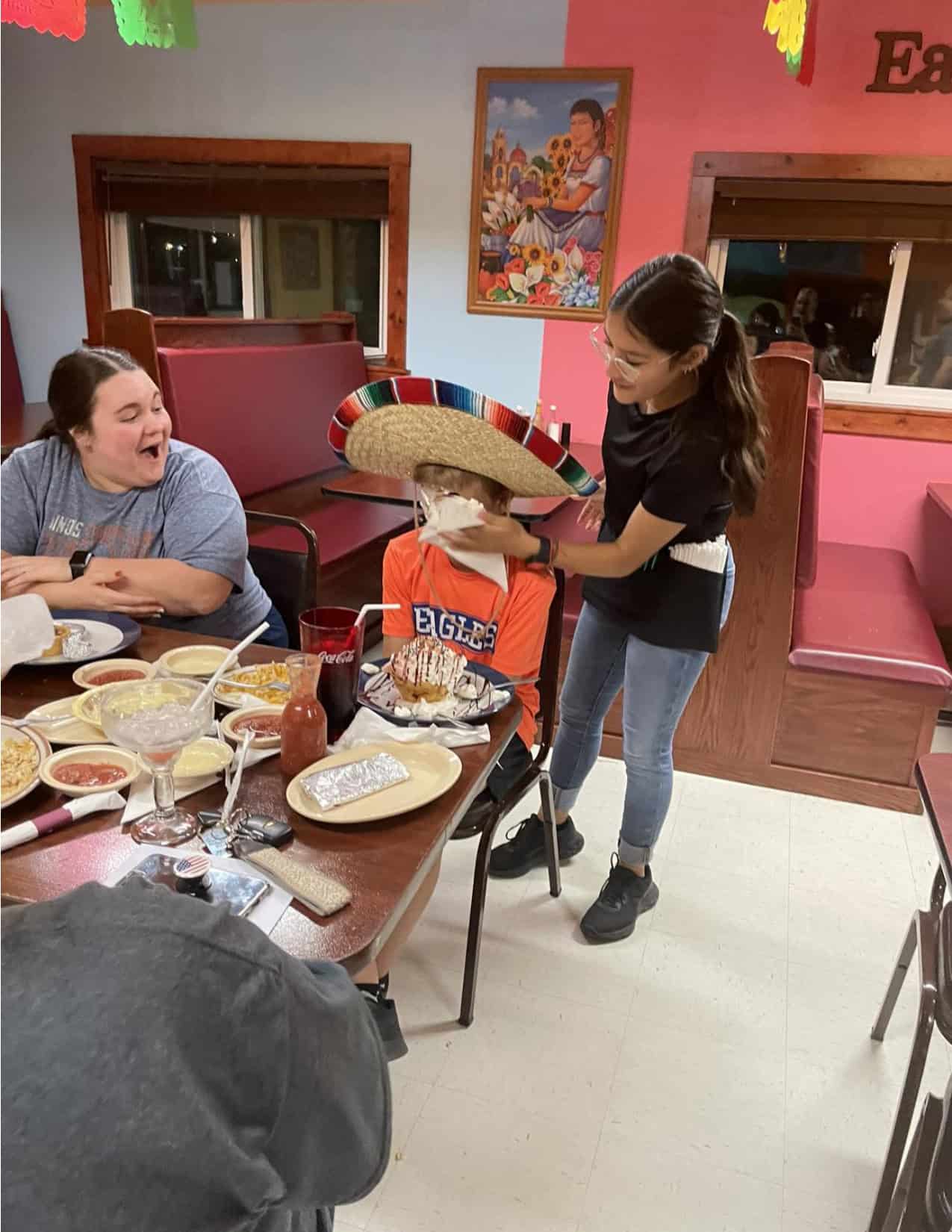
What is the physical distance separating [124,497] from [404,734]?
98cm

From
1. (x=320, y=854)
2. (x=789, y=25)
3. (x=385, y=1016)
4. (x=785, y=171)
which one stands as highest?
(x=789, y=25)

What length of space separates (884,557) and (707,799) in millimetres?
1593

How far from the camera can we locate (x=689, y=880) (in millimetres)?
2264

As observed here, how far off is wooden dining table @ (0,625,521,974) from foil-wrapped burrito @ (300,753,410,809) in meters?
0.03

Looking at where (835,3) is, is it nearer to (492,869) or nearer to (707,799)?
(707,799)

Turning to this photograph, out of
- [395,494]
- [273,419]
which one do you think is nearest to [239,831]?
[395,494]

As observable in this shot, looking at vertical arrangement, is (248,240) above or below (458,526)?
above

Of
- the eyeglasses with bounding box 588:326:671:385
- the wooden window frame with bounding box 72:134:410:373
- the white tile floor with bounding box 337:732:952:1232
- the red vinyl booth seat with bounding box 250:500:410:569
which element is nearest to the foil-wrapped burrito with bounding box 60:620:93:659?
the white tile floor with bounding box 337:732:952:1232

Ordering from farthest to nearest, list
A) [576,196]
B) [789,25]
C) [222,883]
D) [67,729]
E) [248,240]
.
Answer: [248,240] < [576,196] < [789,25] < [67,729] < [222,883]

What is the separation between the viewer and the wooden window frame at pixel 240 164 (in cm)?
411

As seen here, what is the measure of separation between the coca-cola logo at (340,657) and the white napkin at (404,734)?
9 cm

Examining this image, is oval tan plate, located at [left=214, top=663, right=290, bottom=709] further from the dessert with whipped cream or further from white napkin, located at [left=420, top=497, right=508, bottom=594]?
white napkin, located at [left=420, top=497, right=508, bottom=594]

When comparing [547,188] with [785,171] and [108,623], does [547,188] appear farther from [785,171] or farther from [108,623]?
[108,623]

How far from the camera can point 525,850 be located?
222 centimetres
